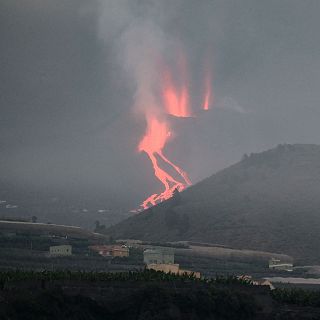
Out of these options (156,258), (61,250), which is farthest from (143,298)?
(156,258)

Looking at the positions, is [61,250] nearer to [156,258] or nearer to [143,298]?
[156,258]

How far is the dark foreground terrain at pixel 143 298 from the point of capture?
103 meters

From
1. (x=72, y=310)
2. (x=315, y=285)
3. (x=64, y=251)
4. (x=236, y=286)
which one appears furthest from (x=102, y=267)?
(x=72, y=310)

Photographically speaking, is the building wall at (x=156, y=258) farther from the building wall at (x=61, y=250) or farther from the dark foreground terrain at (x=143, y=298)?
the dark foreground terrain at (x=143, y=298)

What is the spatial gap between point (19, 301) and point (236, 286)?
110 ft

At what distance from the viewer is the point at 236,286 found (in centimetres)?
12344

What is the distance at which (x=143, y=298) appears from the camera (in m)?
113

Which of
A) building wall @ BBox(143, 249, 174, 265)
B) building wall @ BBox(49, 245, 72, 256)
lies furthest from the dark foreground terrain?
building wall @ BBox(143, 249, 174, 265)

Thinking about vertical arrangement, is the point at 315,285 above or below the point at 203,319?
above

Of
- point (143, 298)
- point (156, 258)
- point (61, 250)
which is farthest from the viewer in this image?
point (156, 258)

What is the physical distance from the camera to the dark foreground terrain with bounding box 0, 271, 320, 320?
339 ft

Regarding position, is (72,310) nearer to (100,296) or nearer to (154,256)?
(100,296)

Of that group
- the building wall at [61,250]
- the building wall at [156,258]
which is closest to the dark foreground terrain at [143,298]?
the building wall at [61,250]

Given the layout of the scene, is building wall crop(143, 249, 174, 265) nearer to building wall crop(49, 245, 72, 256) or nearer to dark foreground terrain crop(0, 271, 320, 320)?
building wall crop(49, 245, 72, 256)
